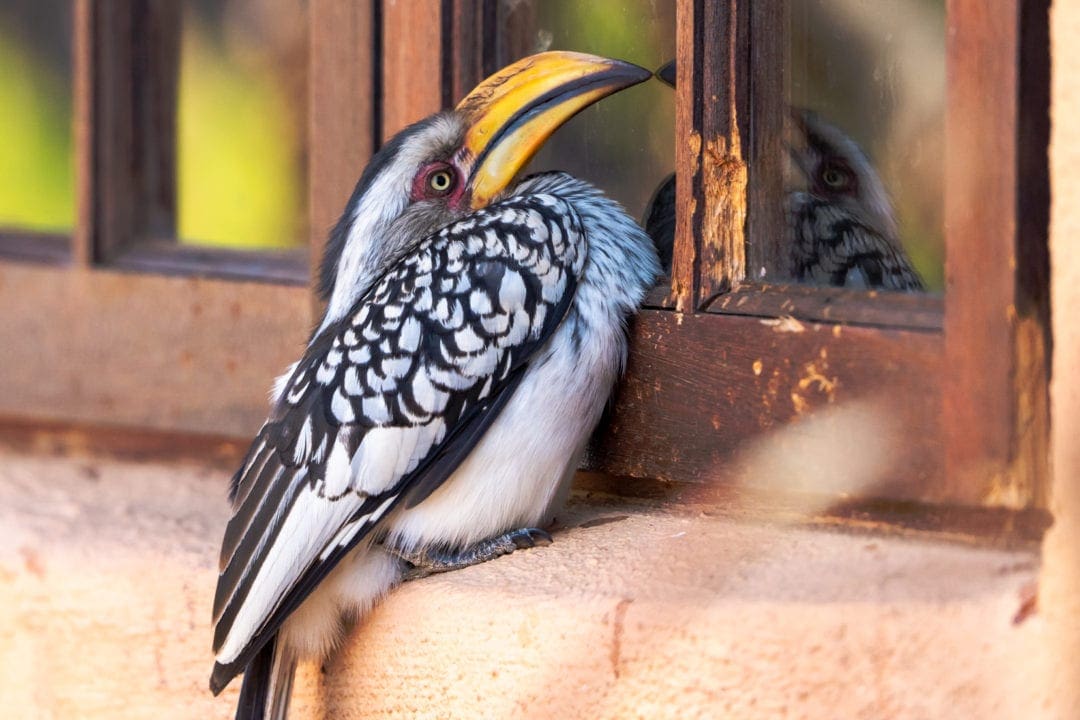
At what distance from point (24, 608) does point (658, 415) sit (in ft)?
3.64

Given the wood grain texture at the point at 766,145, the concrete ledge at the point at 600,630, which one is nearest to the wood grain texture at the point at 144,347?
the concrete ledge at the point at 600,630

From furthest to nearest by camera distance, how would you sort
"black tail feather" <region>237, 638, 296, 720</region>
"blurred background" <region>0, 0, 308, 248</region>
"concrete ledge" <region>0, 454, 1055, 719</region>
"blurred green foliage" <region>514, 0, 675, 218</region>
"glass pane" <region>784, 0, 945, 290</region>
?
"blurred background" <region>0, 0, 308, 248</region> < "blurred green foliage" <region>514, 0, 675, 218</region> < "black tail feather" <region>237, 638, 296, 720</region> < "glass pane" <region>784, 0, 945, 290</region> < "concrete ledge" <region>0, 454, 1055, 719</region>

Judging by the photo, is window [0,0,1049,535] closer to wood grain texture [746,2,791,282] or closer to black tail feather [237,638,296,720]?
wood grain texture [746,2,791,282]

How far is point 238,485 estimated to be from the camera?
2117 millimetres

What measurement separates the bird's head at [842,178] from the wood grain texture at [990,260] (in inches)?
16.0

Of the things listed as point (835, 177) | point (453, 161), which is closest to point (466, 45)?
point (453, 161)

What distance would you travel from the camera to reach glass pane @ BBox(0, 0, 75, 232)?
Result: 10.6 ft

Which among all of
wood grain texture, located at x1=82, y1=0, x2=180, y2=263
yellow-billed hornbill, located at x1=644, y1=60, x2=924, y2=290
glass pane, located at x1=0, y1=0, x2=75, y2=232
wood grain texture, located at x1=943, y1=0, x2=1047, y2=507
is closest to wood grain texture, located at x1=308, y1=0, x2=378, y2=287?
wood grain texture, located at x1=82, y1=0, x2=180, y2=263

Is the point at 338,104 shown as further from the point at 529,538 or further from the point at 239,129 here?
the point at 529,538

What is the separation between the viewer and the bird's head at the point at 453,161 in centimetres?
209

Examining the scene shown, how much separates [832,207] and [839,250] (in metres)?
0.09

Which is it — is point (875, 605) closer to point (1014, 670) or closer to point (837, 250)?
point (1014, 670)

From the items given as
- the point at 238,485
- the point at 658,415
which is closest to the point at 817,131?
the point at 658,415

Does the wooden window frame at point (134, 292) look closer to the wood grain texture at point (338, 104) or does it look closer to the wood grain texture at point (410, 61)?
the wood grain texture at point (338, 104)
